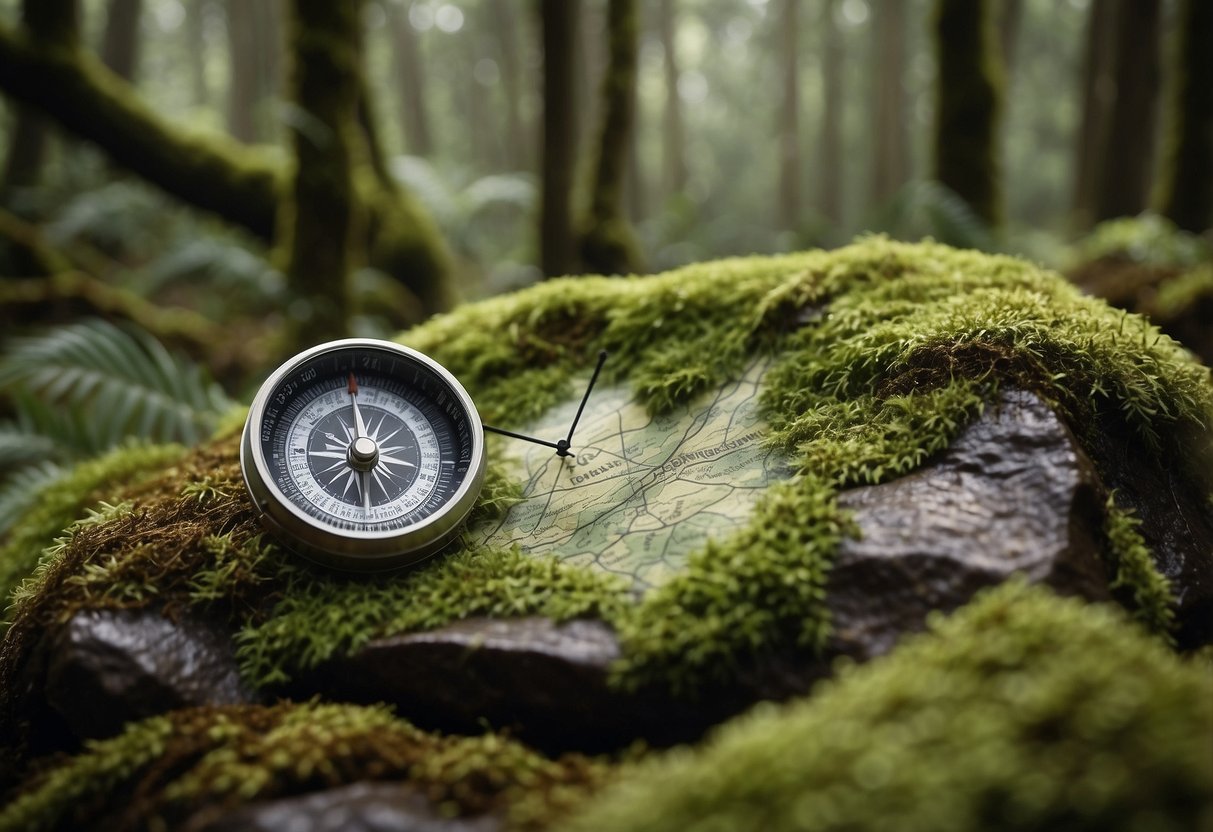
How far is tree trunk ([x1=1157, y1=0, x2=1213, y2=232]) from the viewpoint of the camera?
7.91 meters

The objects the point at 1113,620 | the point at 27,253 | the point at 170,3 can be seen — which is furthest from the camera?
the point at 170,3

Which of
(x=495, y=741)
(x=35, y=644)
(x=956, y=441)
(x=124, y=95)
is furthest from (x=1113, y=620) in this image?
(x=124, y=95)

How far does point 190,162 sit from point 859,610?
363 inches

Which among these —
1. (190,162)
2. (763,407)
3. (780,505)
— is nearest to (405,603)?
(780,505)

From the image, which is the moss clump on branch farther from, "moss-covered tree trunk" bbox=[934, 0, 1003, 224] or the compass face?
"moss-covered tree trunk" bbox=[934, 0, 1003, 224]

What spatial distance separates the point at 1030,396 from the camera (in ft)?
8.97

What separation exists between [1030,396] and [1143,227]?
6.04m

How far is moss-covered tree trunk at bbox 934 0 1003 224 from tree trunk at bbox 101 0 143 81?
47.0 ft

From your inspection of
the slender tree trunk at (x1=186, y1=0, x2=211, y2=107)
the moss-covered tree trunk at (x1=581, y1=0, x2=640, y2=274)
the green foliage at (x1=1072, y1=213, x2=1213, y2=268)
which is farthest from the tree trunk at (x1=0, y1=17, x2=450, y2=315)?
the slender tree trunk at (x1=186, y1=0, x2=211, y2=107)

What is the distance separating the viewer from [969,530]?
241 centimetres

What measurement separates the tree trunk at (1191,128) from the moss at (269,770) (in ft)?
29.0

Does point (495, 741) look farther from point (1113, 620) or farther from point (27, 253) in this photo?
point (27, 253)

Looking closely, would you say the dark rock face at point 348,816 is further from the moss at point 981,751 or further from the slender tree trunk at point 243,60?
the slender tree trunk at point 243,60

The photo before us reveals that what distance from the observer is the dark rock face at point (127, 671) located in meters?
2.47
